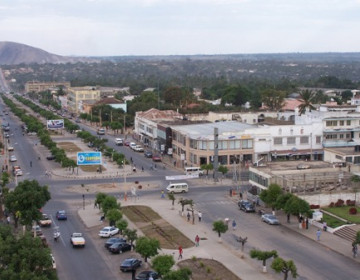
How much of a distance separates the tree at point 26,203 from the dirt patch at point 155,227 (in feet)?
23.3

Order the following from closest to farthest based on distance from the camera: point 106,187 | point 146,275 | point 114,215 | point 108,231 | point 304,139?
point 146,275 < point 114,215 < point 108,231 < point 106,187 < point 304,139

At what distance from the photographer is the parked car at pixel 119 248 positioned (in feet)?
118

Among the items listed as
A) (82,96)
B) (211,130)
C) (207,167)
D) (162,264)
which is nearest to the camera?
(162,264)

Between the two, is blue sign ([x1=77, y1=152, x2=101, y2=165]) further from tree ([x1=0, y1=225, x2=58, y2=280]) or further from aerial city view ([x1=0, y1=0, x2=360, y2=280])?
tree ([x1=0, y1=225, x2=58, y2=280])

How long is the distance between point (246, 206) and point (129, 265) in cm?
1647

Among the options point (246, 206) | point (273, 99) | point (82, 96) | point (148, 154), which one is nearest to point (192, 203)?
point (246, 206)

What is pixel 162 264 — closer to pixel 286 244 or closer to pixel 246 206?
pixel 286 244

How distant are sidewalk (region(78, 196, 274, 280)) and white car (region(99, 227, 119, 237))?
266 centimetres

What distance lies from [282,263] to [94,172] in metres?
39.3

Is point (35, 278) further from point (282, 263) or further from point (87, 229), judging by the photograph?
point (87, 229)

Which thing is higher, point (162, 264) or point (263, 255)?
point (162, 264)

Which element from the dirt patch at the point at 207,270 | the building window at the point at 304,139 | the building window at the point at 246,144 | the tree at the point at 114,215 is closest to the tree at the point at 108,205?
the tree at the point at 114,215

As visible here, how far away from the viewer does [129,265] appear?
107 ft

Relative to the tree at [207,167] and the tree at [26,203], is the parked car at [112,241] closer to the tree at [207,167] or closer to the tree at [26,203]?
the tree at [26,203]
